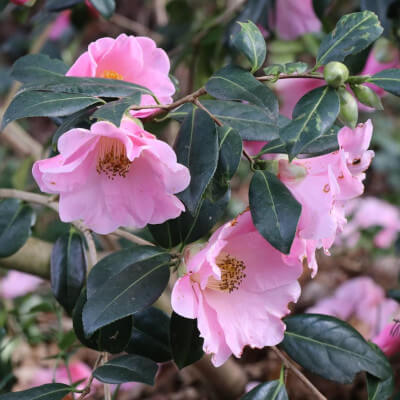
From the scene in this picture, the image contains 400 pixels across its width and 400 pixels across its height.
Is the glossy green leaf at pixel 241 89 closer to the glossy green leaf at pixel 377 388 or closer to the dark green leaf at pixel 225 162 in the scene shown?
the dark green leaf at pixel 225 162

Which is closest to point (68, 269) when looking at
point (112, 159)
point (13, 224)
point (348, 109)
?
point (13, 224)

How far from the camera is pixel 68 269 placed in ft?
2.84

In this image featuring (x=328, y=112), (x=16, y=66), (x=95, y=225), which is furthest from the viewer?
(x=16, y=66)

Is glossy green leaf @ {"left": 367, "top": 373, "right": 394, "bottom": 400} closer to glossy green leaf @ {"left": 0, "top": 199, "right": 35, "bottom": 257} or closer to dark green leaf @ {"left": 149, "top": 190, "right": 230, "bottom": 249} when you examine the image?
dark green leaf @ {"left": 149, "top": 190, "right": 230, "bottom": 249}

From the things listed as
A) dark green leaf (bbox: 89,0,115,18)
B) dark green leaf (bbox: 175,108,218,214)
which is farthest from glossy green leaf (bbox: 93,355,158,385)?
dark green leaf (bbox: 89,0,115,18)

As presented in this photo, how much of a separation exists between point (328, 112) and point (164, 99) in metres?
0.24

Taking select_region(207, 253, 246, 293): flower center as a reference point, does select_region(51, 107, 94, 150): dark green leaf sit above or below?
above

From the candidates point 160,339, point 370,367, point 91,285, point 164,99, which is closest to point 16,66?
point 164,99

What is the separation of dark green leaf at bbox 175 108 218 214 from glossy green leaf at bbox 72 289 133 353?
0.21 meters

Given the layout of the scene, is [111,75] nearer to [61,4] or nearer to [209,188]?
[209,188]

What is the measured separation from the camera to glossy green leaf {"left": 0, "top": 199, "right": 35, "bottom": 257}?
93 cm

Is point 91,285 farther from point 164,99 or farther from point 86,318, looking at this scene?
point 164,99

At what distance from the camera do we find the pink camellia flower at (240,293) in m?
0.62

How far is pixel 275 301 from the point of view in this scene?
2.20ft
